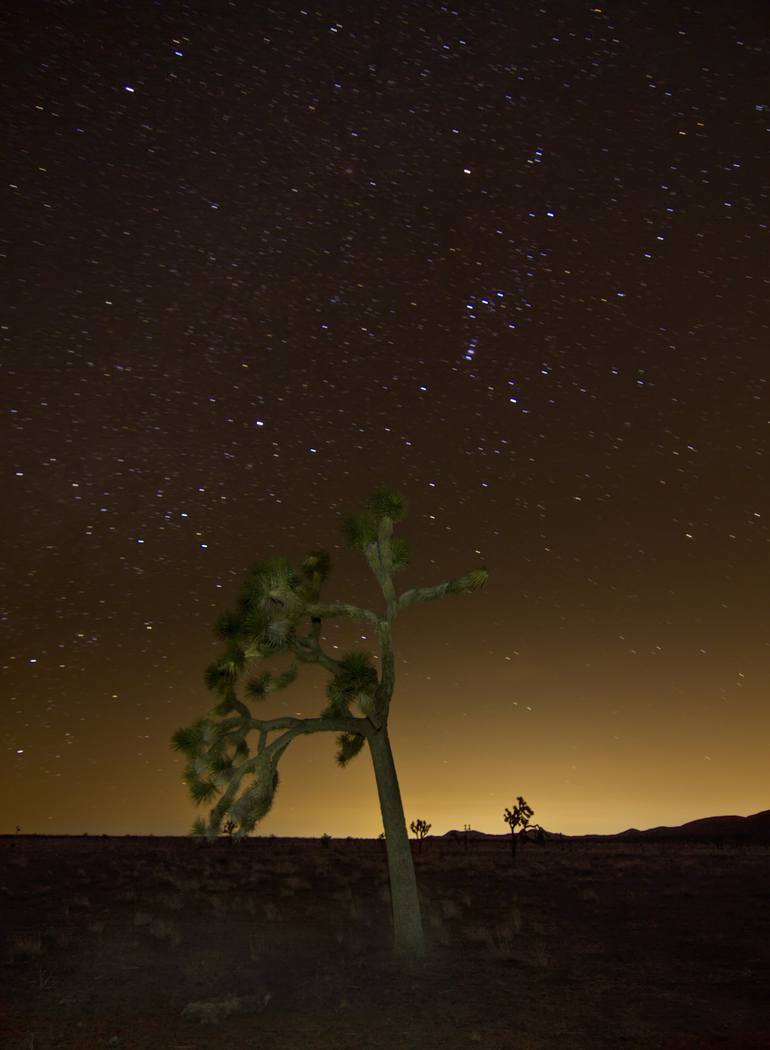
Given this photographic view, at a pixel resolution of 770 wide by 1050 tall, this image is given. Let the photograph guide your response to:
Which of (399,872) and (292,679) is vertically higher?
(292,679)

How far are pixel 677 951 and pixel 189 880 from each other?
13.9 m

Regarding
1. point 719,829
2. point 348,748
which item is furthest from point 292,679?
point 719,829

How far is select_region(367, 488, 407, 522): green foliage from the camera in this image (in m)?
14.2

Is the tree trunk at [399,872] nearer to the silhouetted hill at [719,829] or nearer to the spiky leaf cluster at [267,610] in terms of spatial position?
the spiky leaf cluster at [267,610]

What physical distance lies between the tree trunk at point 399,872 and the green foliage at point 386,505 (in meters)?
3.80

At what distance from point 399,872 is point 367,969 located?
4.32 feet

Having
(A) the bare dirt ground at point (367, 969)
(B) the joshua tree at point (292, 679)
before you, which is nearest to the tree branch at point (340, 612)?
(B) the joshua tree at point (292, 679)

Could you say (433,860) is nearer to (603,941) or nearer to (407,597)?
(603,941)

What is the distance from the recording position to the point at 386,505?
14227mm

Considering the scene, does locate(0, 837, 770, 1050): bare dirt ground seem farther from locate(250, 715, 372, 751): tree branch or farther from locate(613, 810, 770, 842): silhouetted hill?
locate(613, 810, 770, 842): silhouetted hill

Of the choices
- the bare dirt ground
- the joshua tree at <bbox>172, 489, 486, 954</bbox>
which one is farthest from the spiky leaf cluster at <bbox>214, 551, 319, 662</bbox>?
the bare dirt ground

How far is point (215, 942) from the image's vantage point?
14.5 meters

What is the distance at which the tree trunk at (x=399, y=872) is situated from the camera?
12.9 m

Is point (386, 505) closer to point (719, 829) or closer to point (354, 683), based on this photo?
point (354, 683)
